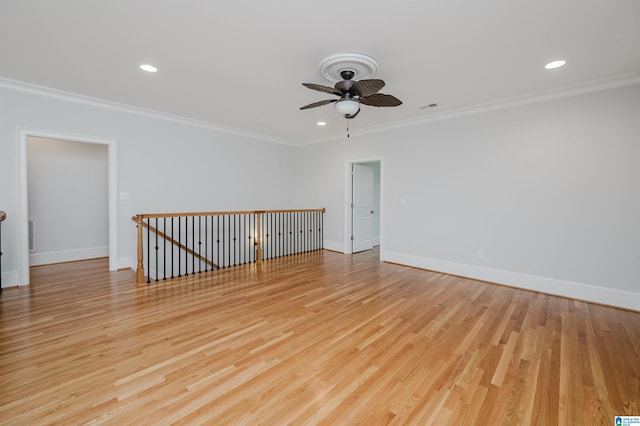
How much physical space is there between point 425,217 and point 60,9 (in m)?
5.13

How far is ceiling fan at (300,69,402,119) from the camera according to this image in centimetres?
273

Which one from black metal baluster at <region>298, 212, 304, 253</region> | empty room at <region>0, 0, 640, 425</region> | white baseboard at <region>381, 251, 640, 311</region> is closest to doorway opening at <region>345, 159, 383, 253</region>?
empty room at <region>0, 0, 640, 425</region>

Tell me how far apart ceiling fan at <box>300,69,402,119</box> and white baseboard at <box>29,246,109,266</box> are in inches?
223

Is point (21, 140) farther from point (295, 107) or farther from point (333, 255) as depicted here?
point (333, 255)

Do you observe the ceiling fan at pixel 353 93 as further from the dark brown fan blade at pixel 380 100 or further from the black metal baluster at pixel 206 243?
the black metal baluster at pixel 206 243

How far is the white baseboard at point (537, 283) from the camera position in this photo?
3406 millimetres

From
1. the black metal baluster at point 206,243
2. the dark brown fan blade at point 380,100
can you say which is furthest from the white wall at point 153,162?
the dark brown fan blade at point 380,100

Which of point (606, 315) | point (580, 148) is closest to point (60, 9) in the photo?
point (580, 148)

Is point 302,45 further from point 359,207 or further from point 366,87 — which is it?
point 359,207

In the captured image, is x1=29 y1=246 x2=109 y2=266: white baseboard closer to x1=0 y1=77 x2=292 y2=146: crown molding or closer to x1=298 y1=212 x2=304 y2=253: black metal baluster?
x1=0 y1=77 x2=292 y2=146: crown molding

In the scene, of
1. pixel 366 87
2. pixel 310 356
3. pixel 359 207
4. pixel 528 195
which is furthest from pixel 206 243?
pixel 528 195

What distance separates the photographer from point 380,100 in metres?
3.06

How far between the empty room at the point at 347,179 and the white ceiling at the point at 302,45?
2 cm

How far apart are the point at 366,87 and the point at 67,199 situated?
6012mm
